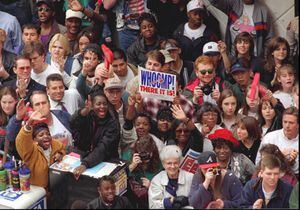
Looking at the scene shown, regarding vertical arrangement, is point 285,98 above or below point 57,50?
below

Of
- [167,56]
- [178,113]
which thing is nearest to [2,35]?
[167,56]

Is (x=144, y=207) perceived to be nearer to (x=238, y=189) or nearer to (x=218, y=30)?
(x=238, y=189)

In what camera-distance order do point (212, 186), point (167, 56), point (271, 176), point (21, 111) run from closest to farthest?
point (271, 176) → point (212, 186) → point (21, 111) → point (167, 56)

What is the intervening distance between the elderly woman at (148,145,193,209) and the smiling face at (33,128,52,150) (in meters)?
0.97

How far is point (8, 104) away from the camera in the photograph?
688 centimetres

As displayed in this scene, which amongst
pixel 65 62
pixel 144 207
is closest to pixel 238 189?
pixel 144 207

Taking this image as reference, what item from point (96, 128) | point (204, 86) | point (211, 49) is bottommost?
point (96, 128)

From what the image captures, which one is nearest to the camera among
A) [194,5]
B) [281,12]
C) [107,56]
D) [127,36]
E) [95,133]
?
[95,133]

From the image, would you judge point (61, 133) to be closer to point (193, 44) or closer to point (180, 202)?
point (180, 202)

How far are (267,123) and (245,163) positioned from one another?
1.71 ft

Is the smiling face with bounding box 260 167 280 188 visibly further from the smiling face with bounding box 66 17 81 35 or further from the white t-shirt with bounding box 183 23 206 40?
the smiling face with bounding box 66 17 81 35

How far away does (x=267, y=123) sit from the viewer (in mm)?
6594

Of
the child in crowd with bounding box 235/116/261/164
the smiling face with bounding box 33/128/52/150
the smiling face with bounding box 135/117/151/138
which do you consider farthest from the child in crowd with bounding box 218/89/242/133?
the smiling face with bounding box 33/128/52/150

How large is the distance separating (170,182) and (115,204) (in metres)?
0.56
